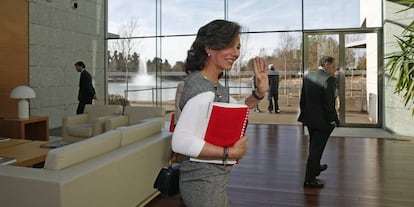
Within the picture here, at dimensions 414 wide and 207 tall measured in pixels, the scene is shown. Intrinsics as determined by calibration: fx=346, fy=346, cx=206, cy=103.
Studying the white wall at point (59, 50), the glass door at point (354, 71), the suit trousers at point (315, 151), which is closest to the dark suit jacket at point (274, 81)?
the glass door at point (354, 71)

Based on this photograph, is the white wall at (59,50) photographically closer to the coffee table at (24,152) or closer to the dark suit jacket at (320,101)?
the coffee table at (24,152)

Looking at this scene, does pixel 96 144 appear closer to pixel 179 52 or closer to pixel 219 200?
pixel 219 200

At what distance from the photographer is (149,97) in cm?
1129

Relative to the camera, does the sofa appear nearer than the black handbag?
No

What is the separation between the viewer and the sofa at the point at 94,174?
2441mm

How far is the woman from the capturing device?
1.19 m

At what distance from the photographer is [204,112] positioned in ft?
3.88

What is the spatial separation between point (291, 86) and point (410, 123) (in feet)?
10.1

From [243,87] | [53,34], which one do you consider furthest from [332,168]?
[53,34]

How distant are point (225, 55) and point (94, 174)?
6.09 feet

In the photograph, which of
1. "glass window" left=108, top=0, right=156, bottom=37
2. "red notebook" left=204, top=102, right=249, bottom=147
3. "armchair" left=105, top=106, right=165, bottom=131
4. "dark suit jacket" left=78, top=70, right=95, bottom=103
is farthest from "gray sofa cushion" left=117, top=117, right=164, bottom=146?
"glass window" left=108, top=0, right=156, bottom=37

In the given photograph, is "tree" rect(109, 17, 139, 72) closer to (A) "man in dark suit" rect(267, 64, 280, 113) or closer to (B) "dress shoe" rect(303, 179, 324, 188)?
(A) "man in dark suit" rect(267, 64, 280, 113)

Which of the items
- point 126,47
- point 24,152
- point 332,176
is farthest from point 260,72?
point 126,47

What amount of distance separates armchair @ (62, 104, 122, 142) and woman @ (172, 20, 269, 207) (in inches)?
189
